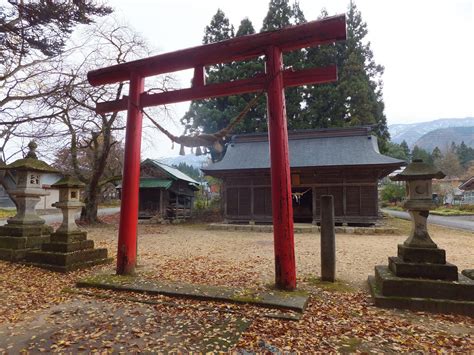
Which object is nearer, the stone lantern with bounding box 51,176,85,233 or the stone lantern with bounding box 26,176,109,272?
the stone lantern with bounding box 26,176,109,272

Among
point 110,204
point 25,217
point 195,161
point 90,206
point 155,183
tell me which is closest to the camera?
point 25,217

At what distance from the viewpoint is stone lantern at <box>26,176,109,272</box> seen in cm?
668

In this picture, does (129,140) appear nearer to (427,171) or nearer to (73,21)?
(73,21)

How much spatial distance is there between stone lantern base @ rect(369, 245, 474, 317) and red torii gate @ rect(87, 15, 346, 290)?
1.48 m

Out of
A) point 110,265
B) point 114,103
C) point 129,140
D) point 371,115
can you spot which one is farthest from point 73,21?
point 371,115

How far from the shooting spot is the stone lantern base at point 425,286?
14.0 ft

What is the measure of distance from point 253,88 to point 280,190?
186 cm

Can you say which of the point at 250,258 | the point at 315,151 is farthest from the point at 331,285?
the point at 315,151

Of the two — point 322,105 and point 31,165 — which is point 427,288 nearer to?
point 31,165

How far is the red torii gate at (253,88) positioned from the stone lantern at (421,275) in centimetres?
151

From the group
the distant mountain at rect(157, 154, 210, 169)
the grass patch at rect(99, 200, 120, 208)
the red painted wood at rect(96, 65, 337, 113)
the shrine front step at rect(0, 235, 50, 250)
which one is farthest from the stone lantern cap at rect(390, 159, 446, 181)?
the grass patch at rect(99, 200, 120, 208)

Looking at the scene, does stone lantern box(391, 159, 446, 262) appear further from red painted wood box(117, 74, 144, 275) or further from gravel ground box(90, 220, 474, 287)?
red painted wood box(117, 74, 144, 275)

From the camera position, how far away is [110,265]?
24.3 ft

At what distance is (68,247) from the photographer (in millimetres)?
6789
